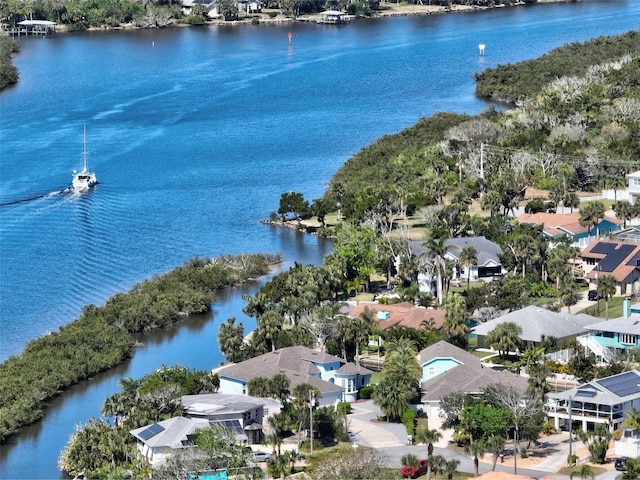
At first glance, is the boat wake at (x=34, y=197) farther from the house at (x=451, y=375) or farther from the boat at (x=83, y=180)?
the house at (x=451, y=375)

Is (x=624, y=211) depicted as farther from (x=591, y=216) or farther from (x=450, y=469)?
(x=450, y=469)

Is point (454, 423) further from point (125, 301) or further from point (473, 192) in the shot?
point (473, 192)

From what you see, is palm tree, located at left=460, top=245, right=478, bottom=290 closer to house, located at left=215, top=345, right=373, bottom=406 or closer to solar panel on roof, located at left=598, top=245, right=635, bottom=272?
solar panel on roof, located at left=598, top=245, right=635, bottom=272

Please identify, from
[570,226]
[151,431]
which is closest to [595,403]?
[151,431]

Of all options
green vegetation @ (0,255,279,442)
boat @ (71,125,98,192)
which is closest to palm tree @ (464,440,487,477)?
green vegetation @ (0,255,279,442)

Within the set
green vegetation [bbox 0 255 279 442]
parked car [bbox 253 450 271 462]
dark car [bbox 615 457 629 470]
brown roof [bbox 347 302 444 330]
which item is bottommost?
green vegetation [bbox 0 255 279 442]

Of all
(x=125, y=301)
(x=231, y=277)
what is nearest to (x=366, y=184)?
(x=231, y=277)
